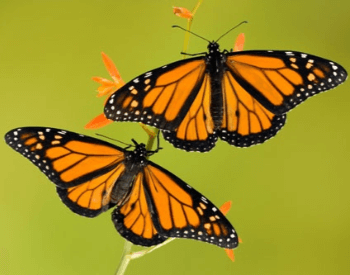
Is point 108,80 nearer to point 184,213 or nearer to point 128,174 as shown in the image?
point 128,174

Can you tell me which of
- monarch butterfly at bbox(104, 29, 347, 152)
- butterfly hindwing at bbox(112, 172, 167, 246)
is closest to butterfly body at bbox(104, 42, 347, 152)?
monarch butterfly at bbox(104, 29, 347, 152)

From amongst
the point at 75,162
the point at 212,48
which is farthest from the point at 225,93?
the point at 75,162

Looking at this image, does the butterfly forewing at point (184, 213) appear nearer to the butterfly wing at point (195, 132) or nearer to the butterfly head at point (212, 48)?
the butterfly wing at point (195, 132)

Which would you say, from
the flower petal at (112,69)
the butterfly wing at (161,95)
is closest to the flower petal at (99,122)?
the butterfly wing at (161,95)

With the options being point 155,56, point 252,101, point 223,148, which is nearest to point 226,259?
point 223,148

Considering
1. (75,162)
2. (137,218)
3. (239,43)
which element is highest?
(239,43)

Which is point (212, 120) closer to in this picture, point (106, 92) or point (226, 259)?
point (106, 92)

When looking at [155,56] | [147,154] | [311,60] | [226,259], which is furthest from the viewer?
[155,56]
